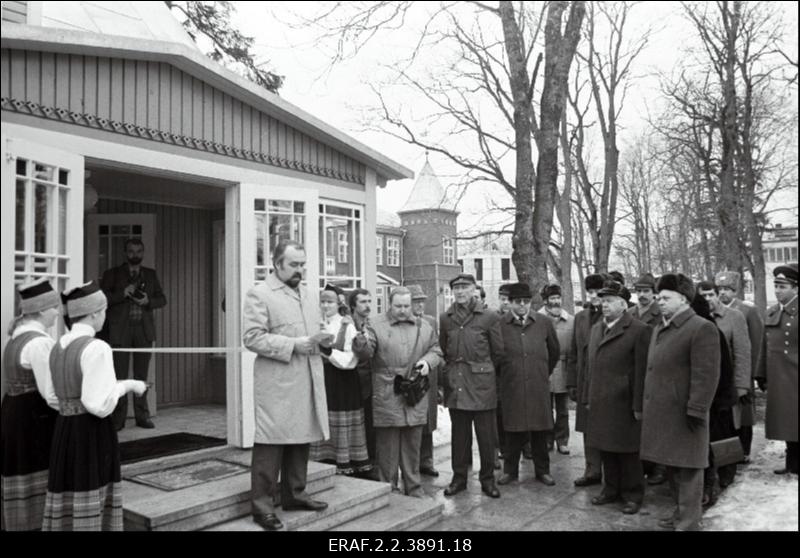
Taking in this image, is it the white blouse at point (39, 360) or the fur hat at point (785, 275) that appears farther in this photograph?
the fur hat at point (785, 275)

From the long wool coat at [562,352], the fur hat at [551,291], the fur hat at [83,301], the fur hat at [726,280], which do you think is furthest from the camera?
the fur hat at [551,291]

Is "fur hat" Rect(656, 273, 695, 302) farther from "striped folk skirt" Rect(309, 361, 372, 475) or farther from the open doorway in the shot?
the open doorway

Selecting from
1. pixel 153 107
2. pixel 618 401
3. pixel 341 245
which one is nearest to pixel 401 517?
pixel 618 401

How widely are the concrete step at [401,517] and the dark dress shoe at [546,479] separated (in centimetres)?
135

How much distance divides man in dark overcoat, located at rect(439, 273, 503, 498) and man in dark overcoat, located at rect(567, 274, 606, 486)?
0.94m

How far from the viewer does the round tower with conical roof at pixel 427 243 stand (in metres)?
39.4

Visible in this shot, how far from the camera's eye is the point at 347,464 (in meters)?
5.42

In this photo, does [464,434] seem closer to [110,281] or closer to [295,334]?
[295,334]

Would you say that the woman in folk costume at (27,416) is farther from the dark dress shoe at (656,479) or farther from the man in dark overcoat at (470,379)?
the dark dress shoe at (656,479)

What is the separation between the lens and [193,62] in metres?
5.10

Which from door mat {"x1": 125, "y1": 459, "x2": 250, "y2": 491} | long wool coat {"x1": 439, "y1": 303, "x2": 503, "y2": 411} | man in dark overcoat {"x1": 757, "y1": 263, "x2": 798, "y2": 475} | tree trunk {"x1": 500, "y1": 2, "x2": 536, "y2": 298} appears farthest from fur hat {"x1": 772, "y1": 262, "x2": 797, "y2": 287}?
door mat {"x1": 125, "y1": 459, "x2": 250, "y2": 491}

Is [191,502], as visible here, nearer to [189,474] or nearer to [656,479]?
[189,474]

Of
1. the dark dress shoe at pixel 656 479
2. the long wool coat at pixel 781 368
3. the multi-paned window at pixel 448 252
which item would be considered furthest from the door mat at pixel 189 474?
the multi-paned window at pixel 448 252

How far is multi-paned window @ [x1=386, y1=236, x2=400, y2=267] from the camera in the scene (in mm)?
38812
